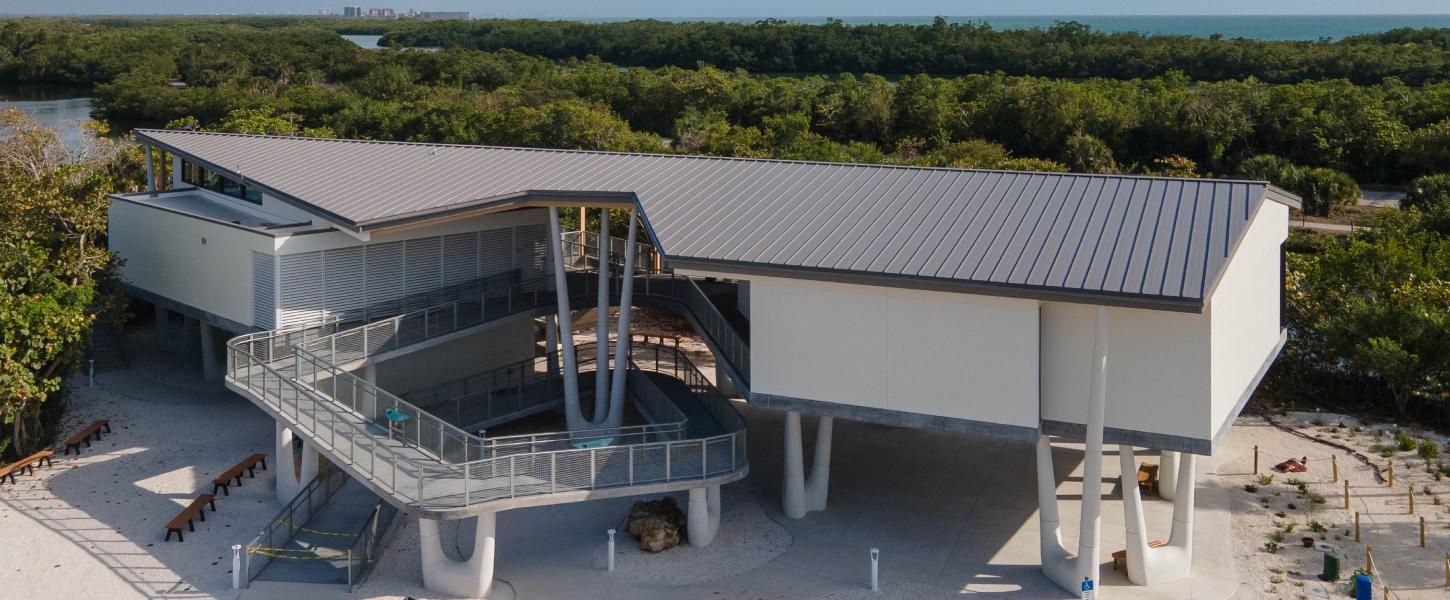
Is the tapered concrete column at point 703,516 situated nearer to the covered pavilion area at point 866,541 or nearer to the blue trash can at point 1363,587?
the covered pavilion area at point 866,541

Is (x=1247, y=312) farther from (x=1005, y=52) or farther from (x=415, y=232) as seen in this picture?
(x=1005, y=52)

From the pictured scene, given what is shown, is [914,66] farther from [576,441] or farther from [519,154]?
[576,441]

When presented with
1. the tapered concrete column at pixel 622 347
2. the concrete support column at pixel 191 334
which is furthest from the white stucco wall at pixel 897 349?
the concrete support column at pixel 191 334

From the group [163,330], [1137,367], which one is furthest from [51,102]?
[1137,367]

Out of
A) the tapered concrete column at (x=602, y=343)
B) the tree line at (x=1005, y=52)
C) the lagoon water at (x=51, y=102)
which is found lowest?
the tapered concrete column at (x=602, y=343)

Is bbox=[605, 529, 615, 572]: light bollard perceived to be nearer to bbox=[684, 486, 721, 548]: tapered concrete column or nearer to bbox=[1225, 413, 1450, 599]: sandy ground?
bbox=[684, 486, 721, 548]: tapered concrete column

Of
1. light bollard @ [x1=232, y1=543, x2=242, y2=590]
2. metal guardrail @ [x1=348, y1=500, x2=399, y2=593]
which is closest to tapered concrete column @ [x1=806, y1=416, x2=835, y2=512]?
metal guardrail @ [x1=348, y1=500, x2=399, y2=593]
